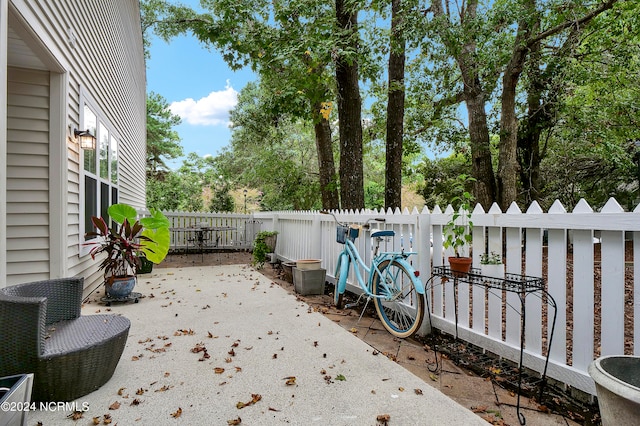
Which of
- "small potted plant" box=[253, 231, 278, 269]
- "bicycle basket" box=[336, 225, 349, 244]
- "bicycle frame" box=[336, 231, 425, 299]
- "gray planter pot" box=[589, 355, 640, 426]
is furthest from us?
"small potted plant" box=[253, 231, 278, 269]

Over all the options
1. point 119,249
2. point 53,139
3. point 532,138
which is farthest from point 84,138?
point 532,138

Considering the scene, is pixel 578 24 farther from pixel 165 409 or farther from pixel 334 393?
pixel 165 409

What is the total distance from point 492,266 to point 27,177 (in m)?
4.25

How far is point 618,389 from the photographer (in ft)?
4.37

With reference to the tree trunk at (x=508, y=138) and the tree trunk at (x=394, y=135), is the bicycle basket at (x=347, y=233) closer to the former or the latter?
the tree trunk at (x=394, y=135)

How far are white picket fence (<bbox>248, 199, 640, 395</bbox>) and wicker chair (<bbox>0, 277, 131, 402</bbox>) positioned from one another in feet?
8.20

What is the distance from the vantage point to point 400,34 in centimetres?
671

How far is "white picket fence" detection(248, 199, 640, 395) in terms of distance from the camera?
2014 millimetres

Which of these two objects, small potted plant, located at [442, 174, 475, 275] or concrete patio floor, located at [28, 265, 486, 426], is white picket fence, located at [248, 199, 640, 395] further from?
concrete patio floor, located at [28, 265, 486, 426]

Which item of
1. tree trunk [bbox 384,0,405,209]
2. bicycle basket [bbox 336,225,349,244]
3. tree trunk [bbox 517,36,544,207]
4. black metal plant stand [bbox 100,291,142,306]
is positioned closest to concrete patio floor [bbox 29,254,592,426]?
black metal plant stand [bbox 100,291,142,306]

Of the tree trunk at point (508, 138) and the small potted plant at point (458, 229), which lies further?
the tree trunk at point (508, 138)

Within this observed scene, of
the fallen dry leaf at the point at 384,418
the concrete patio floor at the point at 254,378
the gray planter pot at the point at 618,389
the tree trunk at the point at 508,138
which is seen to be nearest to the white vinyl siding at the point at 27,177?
the concrete patio floor at the point at 254,378

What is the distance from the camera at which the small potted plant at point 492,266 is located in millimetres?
2498

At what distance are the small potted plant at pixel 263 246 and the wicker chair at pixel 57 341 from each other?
14.8 feet
